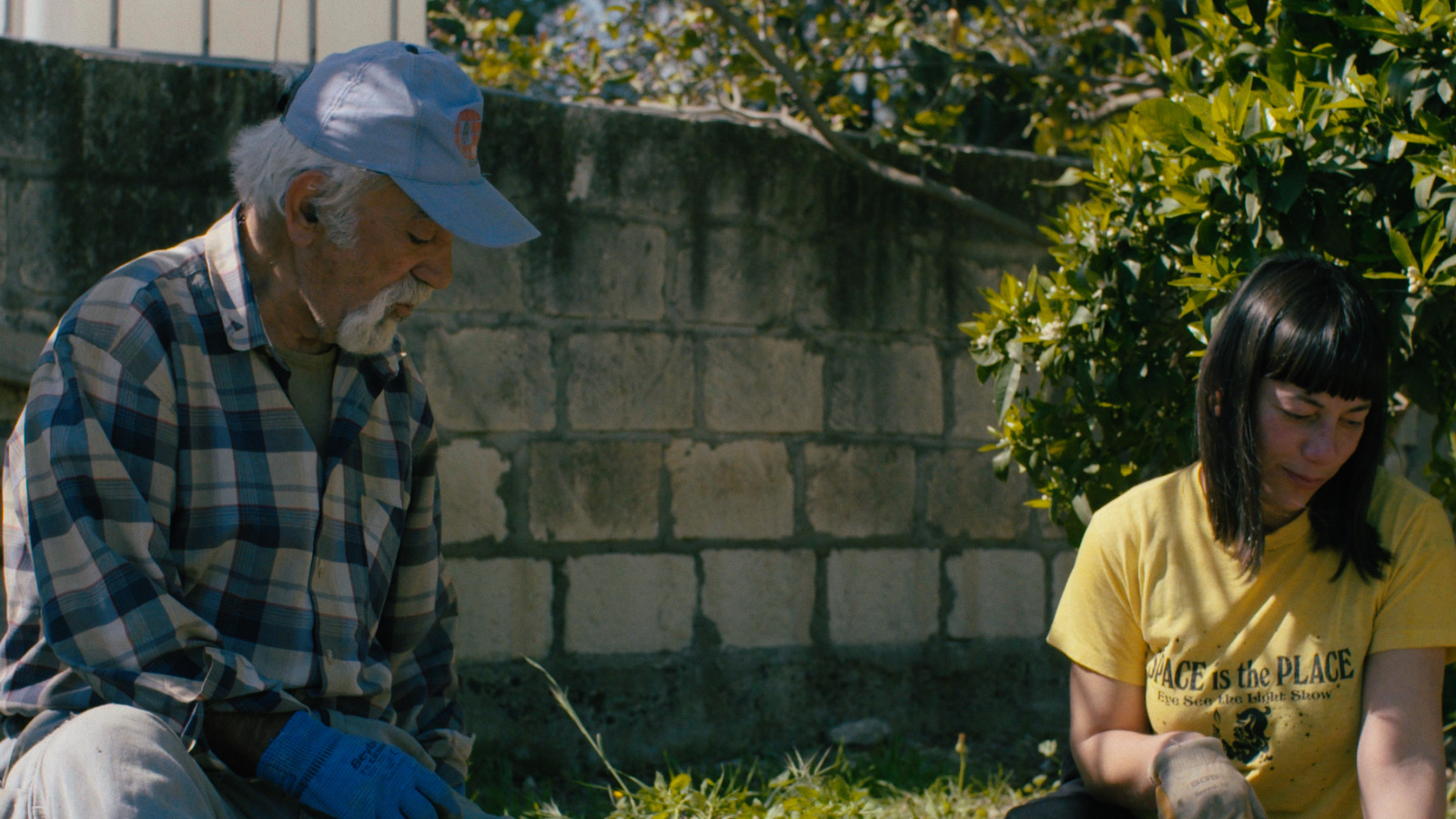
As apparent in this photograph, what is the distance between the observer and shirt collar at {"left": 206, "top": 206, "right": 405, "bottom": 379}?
5.80 ft

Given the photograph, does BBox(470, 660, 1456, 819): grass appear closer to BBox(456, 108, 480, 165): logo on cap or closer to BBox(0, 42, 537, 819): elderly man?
BBox(0, 42, 537, 819): elderly man

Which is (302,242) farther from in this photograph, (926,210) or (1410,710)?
(926,210)

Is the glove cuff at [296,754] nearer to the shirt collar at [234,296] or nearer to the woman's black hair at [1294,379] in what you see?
the shirt collar at [234,296]

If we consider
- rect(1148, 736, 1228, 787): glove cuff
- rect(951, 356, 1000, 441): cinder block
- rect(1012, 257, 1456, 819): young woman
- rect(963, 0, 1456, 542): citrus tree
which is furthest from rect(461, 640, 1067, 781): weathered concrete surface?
rect(1148, 736, 1228, 787): glove cuff

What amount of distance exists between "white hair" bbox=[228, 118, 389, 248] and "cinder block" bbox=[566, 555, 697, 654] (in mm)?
1812

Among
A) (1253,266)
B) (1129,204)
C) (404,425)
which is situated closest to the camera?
(404,425)

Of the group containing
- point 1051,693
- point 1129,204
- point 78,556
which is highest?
point 1129,204

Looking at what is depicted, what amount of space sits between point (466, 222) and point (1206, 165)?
4.15 ft

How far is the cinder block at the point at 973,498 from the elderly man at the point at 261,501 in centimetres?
214

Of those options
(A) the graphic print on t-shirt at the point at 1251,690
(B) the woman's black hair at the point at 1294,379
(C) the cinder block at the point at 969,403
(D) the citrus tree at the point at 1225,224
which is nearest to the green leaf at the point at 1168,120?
(D) the citrus tree at the point at 1225,224

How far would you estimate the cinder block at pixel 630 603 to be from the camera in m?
3.50

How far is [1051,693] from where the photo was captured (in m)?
3.97

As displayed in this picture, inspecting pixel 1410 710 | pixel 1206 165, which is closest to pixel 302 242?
pixel 1206 165

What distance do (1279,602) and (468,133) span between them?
140 centimetres
